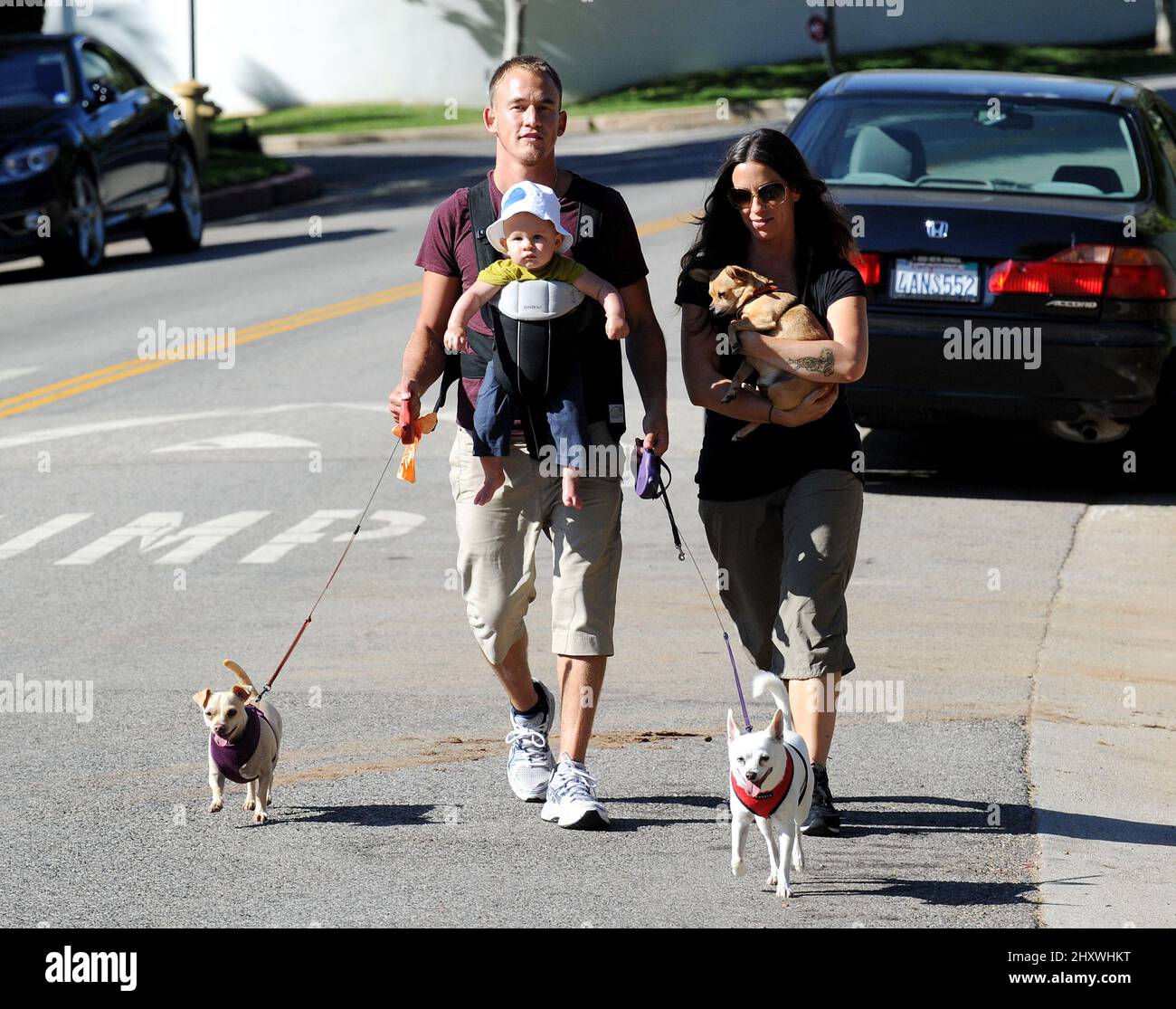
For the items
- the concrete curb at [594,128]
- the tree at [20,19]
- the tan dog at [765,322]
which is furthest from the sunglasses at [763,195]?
the concrete curb at [594,128]

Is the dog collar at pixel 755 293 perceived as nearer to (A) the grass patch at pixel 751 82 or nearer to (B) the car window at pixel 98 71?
(B) the car window at pixel 98 71

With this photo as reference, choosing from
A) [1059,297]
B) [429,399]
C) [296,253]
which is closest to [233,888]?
[1059,297]

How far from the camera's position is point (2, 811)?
219 inches

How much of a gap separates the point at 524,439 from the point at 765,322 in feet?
2.32

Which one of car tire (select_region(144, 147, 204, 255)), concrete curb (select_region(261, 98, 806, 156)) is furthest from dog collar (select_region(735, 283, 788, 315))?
concrete curb (select_region(261, 98, 806, 156))

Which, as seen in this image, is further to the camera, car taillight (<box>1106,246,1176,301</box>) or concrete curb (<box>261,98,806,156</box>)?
concrete curb (<box>261,98,806,156</box>)

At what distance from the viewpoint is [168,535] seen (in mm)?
9164

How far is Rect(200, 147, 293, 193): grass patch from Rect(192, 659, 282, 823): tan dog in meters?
20.0

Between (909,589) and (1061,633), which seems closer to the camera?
(1061,633)

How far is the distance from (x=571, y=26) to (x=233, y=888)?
38.9 metres

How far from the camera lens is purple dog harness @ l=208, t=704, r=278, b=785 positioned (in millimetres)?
5297

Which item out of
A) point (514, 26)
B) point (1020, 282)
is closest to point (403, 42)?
point (514, 26)

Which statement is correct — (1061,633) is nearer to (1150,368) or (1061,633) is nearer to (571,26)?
(1150,368)

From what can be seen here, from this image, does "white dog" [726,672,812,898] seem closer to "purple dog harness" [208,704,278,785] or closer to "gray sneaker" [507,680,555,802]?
"gray sneaker" [507,680,555,802]
